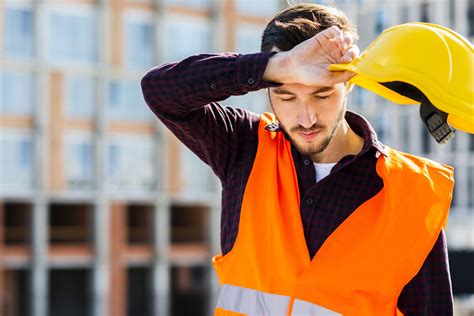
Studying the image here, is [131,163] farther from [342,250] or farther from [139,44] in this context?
[342,250]

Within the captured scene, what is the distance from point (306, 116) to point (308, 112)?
12 mm

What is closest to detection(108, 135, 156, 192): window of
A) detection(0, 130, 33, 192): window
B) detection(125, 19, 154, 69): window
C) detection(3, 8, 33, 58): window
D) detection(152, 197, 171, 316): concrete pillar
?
detection(152, 197, 171, 316): concrete pillar

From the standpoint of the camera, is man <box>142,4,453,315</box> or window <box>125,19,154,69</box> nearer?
man <box>142,4,453,315</box>

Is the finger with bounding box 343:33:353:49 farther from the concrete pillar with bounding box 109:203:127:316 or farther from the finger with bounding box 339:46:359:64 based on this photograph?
the concrete pillar with bounding box 109:203:127:316

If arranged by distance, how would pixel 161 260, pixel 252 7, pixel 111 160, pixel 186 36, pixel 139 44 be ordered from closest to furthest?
pixel 111 160, pixel 161 260, pixel 139 44, pixel 186 36, pixel 252 7

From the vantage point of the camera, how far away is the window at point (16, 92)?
2759cm

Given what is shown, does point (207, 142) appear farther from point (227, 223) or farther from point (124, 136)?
point (124, 136)

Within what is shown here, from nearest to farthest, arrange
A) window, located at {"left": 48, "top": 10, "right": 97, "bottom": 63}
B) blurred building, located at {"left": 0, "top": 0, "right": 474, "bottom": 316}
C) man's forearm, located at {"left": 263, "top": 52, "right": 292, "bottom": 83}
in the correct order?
man's forearm, located at {"left": 263, "top": 52, "right": 292, "bottom": 83} → blurred building, located at {"left": 0, "top": 0, "right": 474, "bottom": 316} → window, located at {"left": 48, "top": 10, "right": 97, "bottom": 63}

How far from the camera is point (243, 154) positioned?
2.84 m

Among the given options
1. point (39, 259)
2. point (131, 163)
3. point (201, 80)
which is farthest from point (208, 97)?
point (131, 163)

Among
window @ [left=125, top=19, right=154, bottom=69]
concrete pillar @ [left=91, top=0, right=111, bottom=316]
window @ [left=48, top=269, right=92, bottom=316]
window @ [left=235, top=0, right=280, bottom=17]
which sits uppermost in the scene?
window @ [left=235, top=0, right=280, bottom=17]

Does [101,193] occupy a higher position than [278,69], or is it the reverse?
[278,69]

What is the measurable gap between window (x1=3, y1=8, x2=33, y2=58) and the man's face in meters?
26.3

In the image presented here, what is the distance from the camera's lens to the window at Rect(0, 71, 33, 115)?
27594 mm
